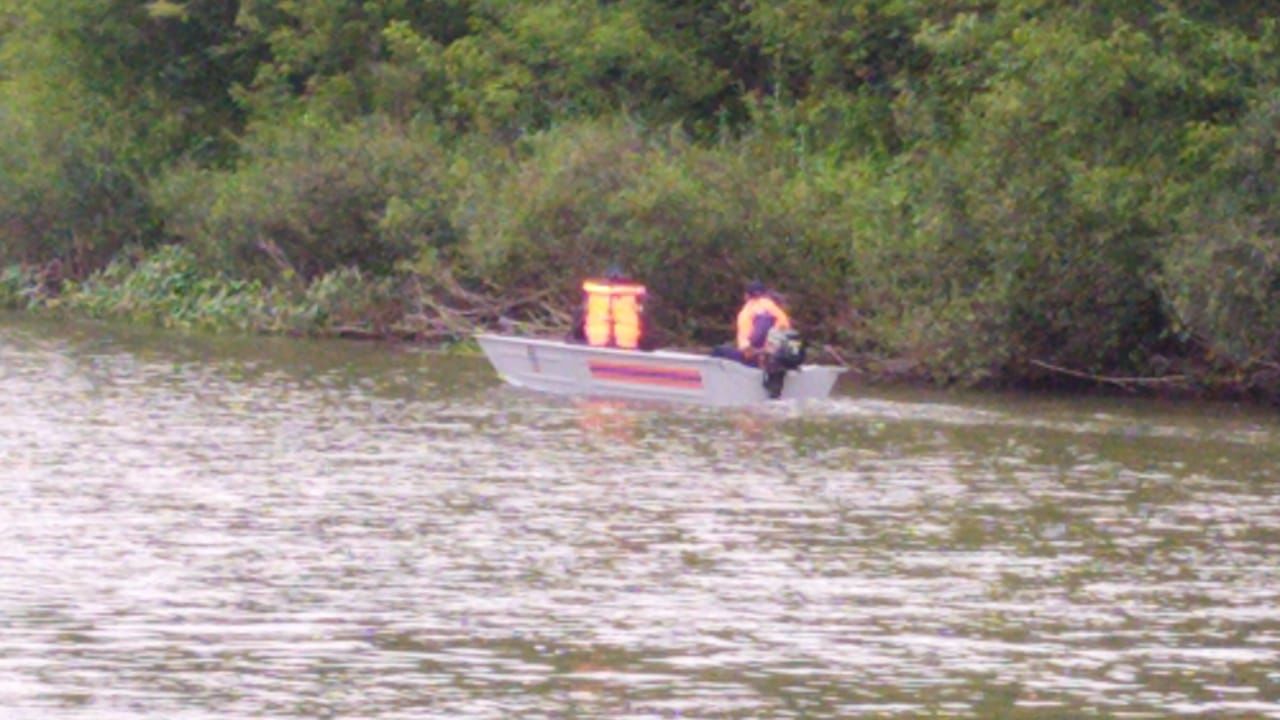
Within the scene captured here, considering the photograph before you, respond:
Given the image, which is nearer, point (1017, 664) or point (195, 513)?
point (1017, 664)

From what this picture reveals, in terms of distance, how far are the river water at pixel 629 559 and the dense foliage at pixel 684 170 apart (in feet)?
9.00

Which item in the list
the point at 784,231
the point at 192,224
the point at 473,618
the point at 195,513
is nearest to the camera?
the point at 473,618

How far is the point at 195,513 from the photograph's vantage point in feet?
59.9

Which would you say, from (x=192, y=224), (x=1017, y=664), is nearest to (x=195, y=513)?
(x=1017, y=664)

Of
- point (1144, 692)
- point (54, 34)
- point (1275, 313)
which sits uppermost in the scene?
point (54, 34)

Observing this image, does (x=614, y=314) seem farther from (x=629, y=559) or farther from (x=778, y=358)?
(x=629, y=559)

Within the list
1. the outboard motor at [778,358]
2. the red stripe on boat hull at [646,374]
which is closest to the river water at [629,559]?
the outboard motor at [778,358]

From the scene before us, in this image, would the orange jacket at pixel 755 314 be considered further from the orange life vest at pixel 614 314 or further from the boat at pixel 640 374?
the orange life vest at pixel 614 314

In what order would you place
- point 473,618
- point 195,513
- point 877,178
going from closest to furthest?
1. point 473,618
2. point 195,513
3. point 877,178

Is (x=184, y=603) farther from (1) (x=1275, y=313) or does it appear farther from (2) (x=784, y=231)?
(2) (x=784, y=231)

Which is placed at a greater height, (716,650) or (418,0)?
(418,0)

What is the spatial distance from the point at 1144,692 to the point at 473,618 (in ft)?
12.5

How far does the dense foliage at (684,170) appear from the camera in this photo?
2966 centimetres

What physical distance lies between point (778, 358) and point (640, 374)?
197 centimetres
